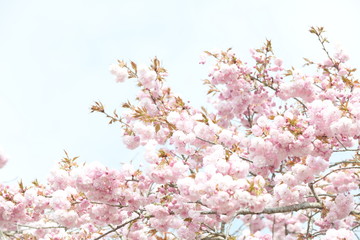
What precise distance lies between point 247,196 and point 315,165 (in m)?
0.99

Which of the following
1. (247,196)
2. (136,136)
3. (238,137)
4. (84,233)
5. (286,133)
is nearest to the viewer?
(247,196)

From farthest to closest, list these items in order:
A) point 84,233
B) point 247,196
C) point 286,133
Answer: point 84,233 < point 286,133 < point 247,196

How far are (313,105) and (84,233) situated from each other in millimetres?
4088

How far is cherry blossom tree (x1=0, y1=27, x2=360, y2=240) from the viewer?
154 inches

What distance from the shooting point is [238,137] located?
196 inches

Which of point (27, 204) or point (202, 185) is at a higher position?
point (27, 204)

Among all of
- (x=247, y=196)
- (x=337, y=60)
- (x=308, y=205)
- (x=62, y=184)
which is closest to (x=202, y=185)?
(x=247, y=196)

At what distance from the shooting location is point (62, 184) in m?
5.24

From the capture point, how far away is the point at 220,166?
3.63 m

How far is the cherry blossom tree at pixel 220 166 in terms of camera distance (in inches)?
154

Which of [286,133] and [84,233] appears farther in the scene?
[84,233]

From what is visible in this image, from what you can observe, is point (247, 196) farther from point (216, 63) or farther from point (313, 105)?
point (216, 63)

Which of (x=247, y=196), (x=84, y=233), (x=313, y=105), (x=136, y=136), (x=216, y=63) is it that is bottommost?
(x=247, y=196)

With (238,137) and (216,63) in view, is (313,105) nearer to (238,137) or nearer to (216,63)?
(238,137)
